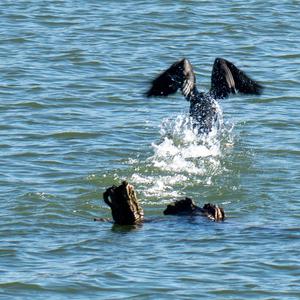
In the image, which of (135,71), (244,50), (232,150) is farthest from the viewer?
(244,50)

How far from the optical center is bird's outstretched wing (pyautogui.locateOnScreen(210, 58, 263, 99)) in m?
15.2

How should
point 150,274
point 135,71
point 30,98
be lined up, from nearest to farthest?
1. point 150,274
2. point 30,98
3. point 135,71

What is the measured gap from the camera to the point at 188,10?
23.3 metres

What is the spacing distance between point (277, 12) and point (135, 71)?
4758 millimetres

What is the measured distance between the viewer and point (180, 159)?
14711 millimetres

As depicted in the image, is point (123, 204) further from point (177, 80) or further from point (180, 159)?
point (177, 80)

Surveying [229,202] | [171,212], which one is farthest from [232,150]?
[171,212]

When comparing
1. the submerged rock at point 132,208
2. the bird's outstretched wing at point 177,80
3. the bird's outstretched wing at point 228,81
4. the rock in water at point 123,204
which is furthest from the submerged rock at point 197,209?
the bird's outstretched wing at point 228,81

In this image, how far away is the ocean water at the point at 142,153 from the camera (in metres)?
10.7

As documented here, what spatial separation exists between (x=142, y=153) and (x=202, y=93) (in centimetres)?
121

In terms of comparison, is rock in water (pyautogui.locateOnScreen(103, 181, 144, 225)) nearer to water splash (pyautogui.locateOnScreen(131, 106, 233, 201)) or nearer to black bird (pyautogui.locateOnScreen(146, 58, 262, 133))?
water splash (pyautogui.locateOnScreen(131, 106, 233, 201))

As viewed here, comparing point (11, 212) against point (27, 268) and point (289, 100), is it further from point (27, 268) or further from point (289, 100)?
point (289, 100)

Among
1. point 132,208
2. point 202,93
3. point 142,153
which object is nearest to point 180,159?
point 142,153

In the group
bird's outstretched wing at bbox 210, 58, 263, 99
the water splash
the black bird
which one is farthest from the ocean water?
bird's outstretched wing at bbox 210, 58, 263, 99
